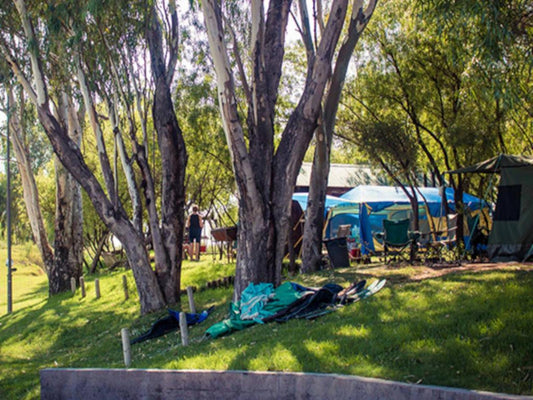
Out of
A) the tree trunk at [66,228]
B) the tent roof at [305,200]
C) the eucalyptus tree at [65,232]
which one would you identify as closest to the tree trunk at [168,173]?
the eucalyptus tree at [65,232]

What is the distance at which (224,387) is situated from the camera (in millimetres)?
5980

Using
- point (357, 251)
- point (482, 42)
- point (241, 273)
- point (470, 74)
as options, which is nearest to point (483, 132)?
point (357, 251)

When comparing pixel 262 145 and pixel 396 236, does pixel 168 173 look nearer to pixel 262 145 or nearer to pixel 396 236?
pixel 262 145

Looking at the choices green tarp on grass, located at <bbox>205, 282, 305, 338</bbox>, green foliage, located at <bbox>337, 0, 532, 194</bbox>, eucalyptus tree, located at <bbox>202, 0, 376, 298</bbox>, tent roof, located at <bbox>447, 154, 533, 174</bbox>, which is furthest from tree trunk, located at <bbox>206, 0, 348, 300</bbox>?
green foliage, located at <bbox>337, 0, 532, 194</bbox>

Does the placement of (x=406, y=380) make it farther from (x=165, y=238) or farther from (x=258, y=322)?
(x=165, y=238)

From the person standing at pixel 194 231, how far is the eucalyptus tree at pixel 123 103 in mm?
6450

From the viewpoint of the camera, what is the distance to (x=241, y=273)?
10.3 metres

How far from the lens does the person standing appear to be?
2161cm

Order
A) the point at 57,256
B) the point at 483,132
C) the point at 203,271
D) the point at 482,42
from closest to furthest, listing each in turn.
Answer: the point at 482,42
the point at 203,271
the point at 483,132
the point at 57,256

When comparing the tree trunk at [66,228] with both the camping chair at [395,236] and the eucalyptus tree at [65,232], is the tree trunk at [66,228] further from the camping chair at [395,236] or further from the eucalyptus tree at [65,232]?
the camping chair at [395,236]

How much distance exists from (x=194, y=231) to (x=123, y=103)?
7.21 meters

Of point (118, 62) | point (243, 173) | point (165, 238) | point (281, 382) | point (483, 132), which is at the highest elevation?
point (118, 62)

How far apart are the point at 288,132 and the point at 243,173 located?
1129 millimetres

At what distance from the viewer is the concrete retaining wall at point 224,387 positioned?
15.7 ft
